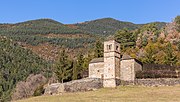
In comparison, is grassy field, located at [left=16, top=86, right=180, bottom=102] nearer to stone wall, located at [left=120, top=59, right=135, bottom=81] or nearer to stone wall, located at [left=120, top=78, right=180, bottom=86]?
stone wall, located at [left=120, top=78, right=180, bottom=86]

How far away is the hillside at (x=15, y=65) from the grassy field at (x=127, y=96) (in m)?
70.8

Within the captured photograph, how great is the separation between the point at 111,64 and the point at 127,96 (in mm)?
11678

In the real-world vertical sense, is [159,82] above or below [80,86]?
above

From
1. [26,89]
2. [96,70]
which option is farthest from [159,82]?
[26,89]

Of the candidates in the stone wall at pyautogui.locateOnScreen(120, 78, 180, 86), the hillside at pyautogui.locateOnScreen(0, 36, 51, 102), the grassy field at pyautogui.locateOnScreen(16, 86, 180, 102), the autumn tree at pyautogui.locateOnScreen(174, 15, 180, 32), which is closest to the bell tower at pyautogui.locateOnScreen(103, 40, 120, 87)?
the stone wall at pyautogui.locateOnScreen(120, 78, 180, 86)

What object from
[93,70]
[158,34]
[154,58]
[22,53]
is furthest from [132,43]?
[22,53]

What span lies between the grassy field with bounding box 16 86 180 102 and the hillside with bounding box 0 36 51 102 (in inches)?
2786

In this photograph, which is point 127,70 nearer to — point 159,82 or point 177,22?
point 159,82

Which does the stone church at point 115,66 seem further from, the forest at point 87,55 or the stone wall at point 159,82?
the forest at point 87,55

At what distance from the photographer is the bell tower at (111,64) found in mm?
58312

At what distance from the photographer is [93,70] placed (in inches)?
2527

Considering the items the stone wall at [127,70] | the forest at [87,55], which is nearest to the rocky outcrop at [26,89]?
the forest at [87,55]

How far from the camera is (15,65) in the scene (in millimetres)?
145875

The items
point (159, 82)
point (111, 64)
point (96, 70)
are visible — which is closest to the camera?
point (159, 82)
